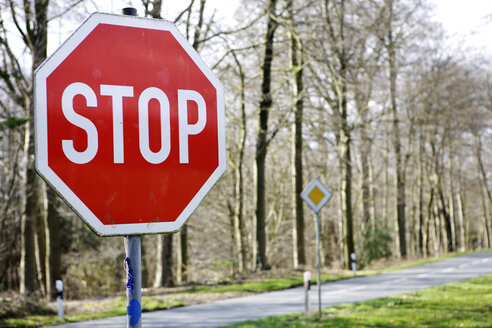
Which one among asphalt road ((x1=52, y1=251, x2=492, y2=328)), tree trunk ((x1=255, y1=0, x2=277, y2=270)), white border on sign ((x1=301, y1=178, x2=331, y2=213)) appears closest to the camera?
white border on sign ((x1=301, y1=178, x2=331, y2=213))

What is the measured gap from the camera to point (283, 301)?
41.9 ft

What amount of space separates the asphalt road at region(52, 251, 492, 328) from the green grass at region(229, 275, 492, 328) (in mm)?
980

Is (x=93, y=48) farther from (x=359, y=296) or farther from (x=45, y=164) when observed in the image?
(x=359, y=296)

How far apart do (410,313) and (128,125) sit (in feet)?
30.7

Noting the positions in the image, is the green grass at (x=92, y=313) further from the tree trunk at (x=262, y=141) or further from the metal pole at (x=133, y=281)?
the metal pole at (x=133, y=281)

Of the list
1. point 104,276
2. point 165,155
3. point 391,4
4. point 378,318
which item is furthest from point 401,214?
point 165,155

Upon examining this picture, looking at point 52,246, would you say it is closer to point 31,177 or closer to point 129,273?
point 31,177

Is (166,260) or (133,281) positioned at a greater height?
(133,281)

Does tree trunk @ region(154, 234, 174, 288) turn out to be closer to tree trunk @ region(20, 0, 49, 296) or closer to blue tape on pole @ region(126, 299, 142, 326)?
tree trunk @ region(20, 0, 49, 296)

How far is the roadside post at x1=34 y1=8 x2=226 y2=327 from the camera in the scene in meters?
1.36

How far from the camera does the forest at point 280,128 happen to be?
15828 mm

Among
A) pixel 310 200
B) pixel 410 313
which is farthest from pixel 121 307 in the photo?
pixel 410 313

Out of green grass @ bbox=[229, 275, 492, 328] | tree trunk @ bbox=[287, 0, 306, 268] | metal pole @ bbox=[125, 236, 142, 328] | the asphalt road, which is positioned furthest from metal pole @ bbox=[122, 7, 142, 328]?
tree trunk @ bbox=[287, 0, 306, 268]

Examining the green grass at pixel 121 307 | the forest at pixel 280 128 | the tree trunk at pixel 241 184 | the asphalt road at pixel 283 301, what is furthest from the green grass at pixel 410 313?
the tree trunk at pixel 241 184
